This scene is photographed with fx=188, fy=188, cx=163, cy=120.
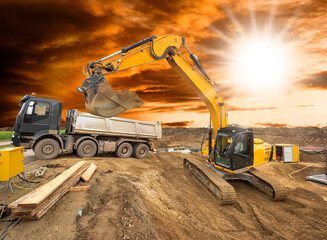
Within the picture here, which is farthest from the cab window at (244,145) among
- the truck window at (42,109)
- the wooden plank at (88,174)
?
the truck window at (42,109)

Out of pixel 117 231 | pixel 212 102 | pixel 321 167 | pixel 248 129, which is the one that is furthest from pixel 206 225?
pixel 321 167

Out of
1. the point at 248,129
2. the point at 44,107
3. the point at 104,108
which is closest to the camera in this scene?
the point at 104,108

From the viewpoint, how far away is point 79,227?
3379mm

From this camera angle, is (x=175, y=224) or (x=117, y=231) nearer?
(x=117, y=231)

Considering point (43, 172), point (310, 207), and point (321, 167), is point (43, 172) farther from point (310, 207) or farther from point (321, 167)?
point (321, 167)

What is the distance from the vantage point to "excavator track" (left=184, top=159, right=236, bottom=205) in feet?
19.9

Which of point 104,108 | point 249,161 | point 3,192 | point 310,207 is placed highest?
point 104,108

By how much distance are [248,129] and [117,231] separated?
6000 millimetres

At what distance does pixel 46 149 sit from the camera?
930 centimetres

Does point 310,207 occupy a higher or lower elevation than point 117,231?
lower

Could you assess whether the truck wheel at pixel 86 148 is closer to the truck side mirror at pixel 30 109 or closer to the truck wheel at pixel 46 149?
the truck wheel at pixel 46 149

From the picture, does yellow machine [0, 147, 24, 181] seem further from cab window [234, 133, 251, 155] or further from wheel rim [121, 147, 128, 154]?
cab window [234, 133, 251, 155]

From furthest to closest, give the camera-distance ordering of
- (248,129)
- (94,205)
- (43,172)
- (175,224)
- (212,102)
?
1. (212,102)
2. (248,129)
3. (43,172)
4. (175,224)
5. (94,205)

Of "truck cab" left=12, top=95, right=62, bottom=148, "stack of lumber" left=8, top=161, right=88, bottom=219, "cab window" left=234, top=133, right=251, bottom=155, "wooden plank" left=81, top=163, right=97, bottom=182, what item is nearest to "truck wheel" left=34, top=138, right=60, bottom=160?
"truck cab" left=12, top=95, right=62, bottom=148
